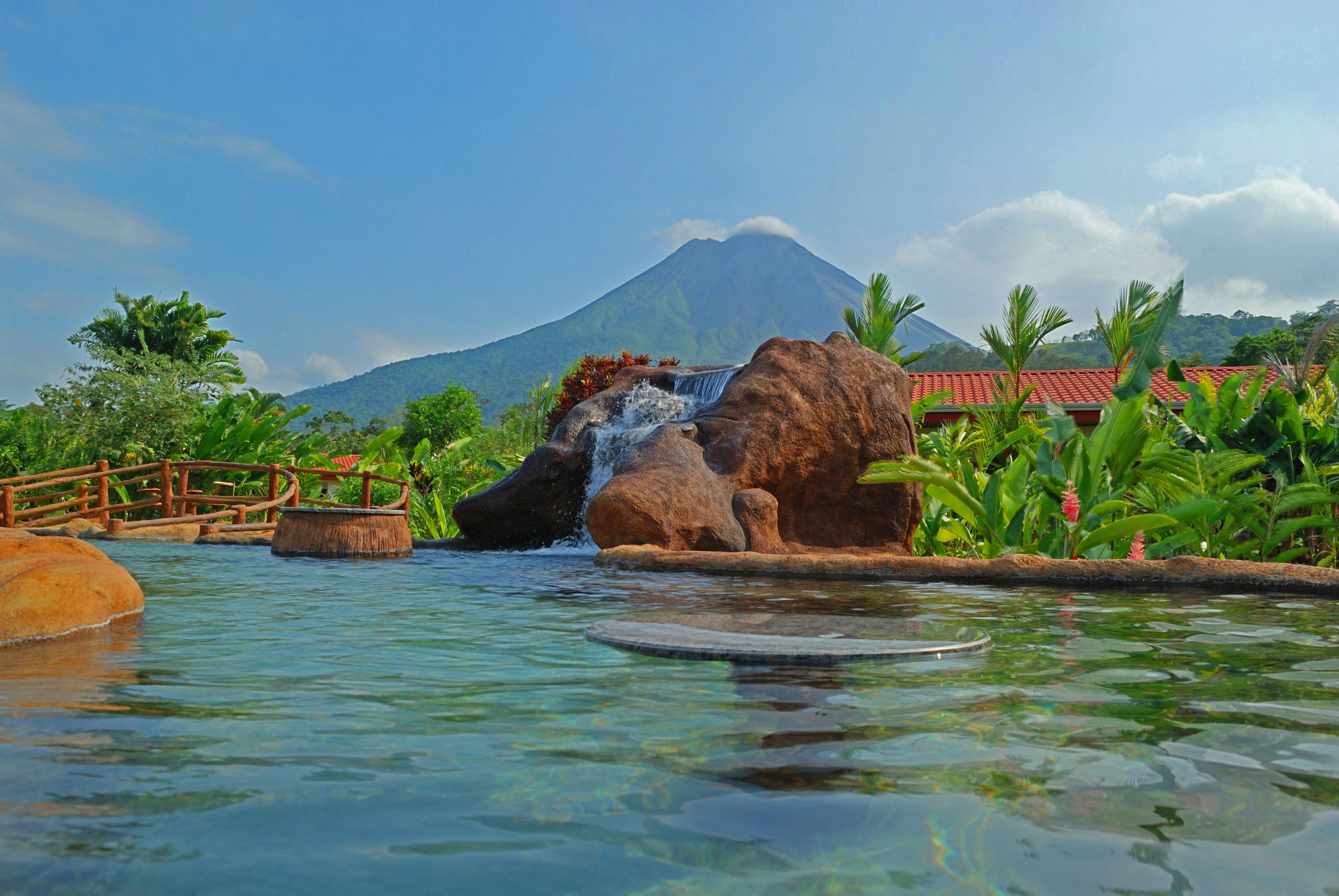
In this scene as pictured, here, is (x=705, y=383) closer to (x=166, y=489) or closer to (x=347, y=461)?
(x=166, y=489)

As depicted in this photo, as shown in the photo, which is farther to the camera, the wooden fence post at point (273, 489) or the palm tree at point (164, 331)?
the palm tree at point (164, 331)

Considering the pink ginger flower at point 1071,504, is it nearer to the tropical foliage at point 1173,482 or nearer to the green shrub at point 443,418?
the tropical foliage at point 1173,482

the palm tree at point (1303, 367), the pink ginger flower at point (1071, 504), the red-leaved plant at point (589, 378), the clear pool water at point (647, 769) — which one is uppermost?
the red-leaved plant at point (589, 378)

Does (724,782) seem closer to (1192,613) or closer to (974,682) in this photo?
(974,682)

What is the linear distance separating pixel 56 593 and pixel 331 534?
202 inches

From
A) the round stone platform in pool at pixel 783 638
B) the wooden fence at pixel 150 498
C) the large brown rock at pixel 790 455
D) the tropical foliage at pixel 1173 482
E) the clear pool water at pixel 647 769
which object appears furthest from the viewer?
the wooden fence at pixel 150 498

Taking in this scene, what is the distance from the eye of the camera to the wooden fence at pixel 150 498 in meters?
Result: 12.5

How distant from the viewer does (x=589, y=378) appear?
21.0m

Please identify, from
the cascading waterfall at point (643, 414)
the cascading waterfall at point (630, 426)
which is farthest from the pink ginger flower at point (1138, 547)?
the cascading waterfall at point (643, 414)

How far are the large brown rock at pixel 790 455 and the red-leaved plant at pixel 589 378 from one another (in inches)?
283

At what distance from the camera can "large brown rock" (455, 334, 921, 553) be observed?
39.4ft

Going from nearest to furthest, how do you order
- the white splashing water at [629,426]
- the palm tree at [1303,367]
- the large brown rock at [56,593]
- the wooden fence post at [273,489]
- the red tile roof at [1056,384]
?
the large brown rock at [56,593] < the palm tree at [1303,367] < the white splashing water at [629,426] < the wooden fence post at [273,489] < the red tile roof at [1056,384]

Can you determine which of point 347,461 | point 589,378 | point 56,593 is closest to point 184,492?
point 589,378

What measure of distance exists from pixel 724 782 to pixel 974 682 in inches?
57.8
